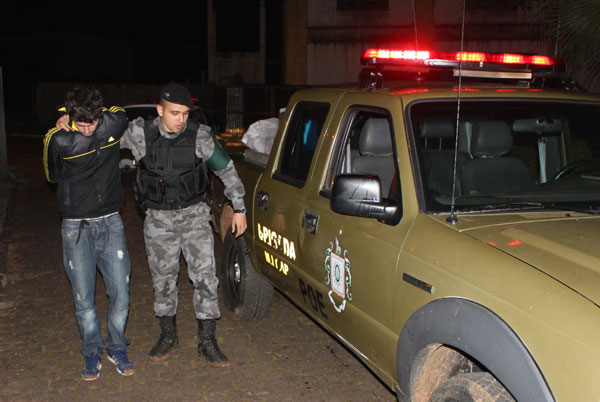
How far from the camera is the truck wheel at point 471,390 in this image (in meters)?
2.60

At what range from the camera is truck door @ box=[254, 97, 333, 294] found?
4.37 m

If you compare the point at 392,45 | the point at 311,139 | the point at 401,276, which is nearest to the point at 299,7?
the point at 392,45

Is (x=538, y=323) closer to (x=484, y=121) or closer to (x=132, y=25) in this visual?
(x=484, y=121)

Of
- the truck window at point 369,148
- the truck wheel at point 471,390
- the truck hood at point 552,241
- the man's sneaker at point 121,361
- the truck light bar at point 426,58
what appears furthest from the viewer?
the man's sneaker at point 121,361

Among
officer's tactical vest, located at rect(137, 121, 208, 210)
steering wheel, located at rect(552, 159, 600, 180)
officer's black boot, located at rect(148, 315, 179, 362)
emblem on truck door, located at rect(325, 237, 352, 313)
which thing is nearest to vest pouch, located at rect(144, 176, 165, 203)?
officer's tactical vest, located at rect(137, 121, 208, 210)

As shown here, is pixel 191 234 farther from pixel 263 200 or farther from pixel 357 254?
pixel 357 254

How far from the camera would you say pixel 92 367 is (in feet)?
15.3

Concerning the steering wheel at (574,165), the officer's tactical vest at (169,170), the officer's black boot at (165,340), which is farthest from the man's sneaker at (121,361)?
the steering wheel at (574,165)

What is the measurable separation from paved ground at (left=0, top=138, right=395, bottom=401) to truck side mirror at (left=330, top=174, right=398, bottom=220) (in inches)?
65.2

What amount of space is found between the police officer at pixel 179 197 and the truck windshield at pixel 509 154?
153cm

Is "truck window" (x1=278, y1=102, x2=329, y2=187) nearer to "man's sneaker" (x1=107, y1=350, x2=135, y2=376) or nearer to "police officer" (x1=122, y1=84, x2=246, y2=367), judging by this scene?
"police officer" (x1=122, y1=84, x2=246, y2=367)

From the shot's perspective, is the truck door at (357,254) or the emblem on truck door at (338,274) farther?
the emblem on truck door at (338,274)

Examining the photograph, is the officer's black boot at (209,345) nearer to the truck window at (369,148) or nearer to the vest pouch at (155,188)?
the vest pouch at (155,188)

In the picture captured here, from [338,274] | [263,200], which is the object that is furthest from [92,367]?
[338,274]
